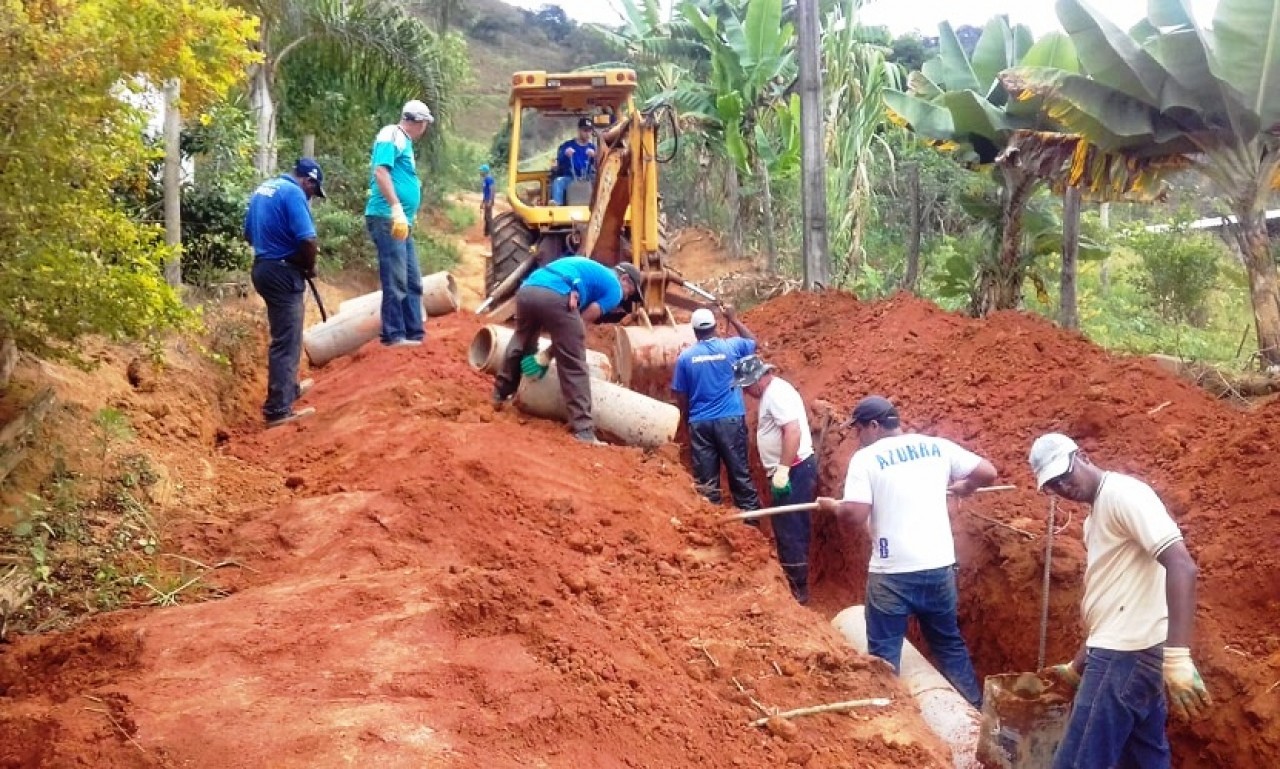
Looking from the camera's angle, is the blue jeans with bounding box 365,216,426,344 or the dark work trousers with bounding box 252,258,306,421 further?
the blue jeans with bounding box 365,216,426,344

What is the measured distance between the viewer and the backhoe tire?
504 inches

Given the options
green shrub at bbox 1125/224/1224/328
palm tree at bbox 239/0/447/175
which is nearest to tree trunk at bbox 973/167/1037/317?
green shrub at bbox 1125/224/1224/328

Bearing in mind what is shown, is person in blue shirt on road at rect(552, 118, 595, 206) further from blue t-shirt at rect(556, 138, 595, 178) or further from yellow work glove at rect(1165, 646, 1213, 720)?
yellow work glove at rect(1165, 646, 1213, 720)

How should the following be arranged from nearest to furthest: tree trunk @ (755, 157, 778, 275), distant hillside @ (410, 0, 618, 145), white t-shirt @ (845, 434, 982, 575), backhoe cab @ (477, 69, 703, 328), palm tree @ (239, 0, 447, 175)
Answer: white t-shirt @ (845, 434, 982, 575) < backhoe cab @ (477, 69, 703, 328) < palm tree @ (239, 0, 447, 175) < tree trunk @ (755, 157, 778, 275) < distant hillside @ (410, 0, 618, 145)

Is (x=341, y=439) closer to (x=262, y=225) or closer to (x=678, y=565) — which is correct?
(x=262, y=225)

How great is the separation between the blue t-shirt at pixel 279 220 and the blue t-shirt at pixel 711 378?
2.87 meters

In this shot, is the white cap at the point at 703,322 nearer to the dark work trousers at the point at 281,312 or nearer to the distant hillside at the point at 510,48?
the dark work trousers at the point at 281,312

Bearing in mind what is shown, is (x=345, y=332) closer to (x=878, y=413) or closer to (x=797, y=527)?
(x=797, y=527)

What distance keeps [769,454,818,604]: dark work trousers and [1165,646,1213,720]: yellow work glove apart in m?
3.87

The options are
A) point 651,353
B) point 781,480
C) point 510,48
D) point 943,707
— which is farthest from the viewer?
point 510,48

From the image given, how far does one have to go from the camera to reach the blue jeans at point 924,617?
5.86 metres

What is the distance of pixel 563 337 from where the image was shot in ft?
25.0

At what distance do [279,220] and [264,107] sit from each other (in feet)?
28.7

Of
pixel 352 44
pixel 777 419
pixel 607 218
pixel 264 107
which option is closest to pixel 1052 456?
pixel 777 419
